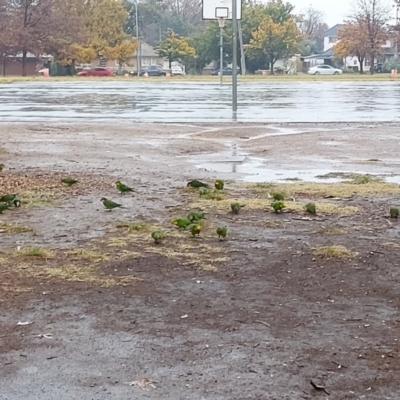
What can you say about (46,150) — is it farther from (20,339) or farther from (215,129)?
(20,339)

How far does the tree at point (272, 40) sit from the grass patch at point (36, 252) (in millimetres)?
74286

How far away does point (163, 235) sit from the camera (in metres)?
6.87

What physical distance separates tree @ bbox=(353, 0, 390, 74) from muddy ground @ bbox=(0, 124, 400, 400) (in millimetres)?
70567

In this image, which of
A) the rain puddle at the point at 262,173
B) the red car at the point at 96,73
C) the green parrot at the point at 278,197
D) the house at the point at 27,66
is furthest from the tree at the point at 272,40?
the green parrot at the point at 278,197

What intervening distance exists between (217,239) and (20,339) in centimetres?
264

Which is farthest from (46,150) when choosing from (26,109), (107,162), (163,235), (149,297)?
(26,109)

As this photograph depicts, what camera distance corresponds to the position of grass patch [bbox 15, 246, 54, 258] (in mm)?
6441

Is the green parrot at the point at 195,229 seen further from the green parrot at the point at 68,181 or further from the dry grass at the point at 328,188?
the green parrot at the point at 68,181

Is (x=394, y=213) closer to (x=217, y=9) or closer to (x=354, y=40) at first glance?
(x=217, y=9)

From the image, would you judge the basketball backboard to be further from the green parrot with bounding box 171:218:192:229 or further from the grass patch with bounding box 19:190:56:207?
the green parrot with bounding box 171:218:192:229

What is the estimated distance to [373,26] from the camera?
79.2 metres

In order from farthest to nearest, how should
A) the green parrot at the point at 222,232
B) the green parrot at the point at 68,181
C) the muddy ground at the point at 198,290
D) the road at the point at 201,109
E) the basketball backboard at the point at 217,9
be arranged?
the basketball backboard at the point at 217,9 → the road at the point at 201,109 → the green parrot at the point at 68,181 → the green parrot at the point at 222,232 → the muddy ground at the point at 198,290

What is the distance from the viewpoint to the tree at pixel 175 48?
8356cm

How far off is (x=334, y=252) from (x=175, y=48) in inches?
3107
